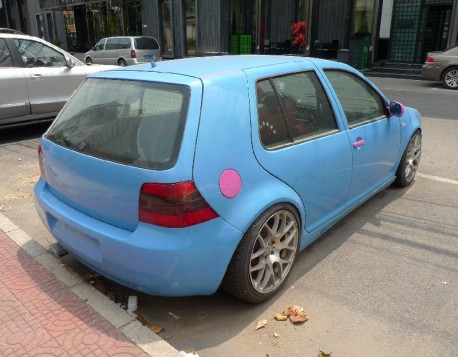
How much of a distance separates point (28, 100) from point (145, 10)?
19631 mm

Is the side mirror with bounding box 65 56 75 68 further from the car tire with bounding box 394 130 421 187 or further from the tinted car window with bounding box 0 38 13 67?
the car tire with bounding box 394 130 421 187

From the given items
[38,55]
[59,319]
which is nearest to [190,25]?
[38,55]

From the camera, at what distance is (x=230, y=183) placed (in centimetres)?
249

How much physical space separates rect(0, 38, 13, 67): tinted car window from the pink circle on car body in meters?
6.06

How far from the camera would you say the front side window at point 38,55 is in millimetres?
7168

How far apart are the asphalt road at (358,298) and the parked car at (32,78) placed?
2.88 m

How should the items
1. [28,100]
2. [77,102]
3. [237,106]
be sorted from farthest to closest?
[28,100], [77,102], [237,106]

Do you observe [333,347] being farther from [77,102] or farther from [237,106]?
[77,102]

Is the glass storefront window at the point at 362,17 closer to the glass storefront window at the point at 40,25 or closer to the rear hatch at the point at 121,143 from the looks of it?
the rear hatch at the point at 121,143

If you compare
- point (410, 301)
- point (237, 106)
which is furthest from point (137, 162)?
point (410, 301)

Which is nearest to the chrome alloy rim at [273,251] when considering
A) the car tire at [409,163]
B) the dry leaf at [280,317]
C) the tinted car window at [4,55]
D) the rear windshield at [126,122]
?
the dry leaf at [280,317]

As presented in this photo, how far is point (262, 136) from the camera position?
2.74 m

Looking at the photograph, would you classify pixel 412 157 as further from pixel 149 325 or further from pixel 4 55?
Result: pixel 4 55

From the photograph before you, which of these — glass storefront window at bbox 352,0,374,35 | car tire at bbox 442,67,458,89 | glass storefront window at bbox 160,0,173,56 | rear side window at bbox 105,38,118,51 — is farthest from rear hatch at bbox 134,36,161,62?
car tire at bbox 442,67,458,89
